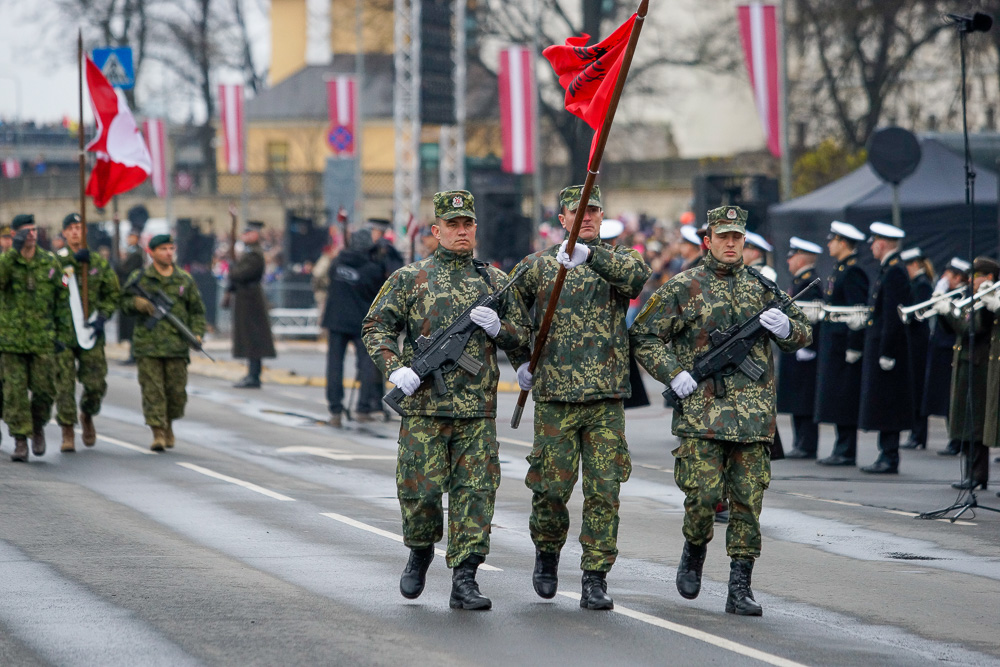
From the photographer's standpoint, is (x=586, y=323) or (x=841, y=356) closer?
(x=586, y=323)

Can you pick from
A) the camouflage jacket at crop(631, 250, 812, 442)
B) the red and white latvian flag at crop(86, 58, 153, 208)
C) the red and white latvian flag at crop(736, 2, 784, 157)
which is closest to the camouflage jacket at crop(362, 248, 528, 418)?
the camouflage jacket at crop(631, 250, 812, 442)

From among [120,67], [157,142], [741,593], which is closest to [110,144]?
[120,67]

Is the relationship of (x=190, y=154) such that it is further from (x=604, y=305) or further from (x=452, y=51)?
(x=604, y=305)

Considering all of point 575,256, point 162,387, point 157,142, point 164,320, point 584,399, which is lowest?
point 162,387

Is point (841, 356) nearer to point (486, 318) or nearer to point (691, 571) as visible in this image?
point (691, 571)

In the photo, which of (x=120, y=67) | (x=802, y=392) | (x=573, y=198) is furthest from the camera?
(x=120, y=67)

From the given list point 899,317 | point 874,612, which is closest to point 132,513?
point 874,612

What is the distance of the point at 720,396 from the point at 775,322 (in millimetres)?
474

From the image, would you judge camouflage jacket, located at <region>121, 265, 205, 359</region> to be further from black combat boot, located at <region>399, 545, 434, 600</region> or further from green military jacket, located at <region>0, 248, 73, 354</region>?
black combat boot, located at <region>399, 545, 434, 600</region>

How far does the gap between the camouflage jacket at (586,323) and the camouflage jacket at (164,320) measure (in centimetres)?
686

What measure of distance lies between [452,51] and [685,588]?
26.1 metres

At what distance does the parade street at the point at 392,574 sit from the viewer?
698 cm

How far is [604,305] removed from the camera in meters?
7.95

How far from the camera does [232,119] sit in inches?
1587
